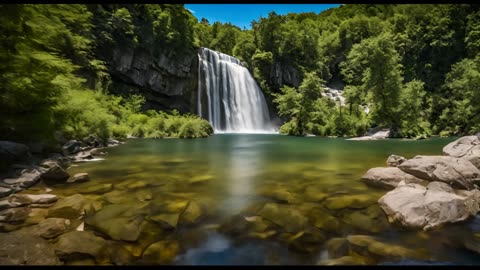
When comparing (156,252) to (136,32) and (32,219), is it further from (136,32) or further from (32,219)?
(136,32)

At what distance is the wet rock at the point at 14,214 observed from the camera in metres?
5.37

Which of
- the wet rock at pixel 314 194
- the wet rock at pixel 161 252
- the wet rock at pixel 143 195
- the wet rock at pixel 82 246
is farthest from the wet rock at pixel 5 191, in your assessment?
the wet rock at pixel 314 194

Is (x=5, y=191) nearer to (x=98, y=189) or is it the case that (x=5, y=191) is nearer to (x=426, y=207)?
(x=98, y=189)

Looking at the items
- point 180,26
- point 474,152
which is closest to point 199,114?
point 180,26

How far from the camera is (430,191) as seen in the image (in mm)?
6168

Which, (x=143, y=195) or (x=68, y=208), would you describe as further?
(x=143, y=195)

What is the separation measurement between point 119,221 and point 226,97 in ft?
130

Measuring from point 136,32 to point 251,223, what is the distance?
132ft

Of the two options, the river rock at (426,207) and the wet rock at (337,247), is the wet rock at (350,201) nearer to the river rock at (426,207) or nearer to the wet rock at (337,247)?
the river rock at (426,207)

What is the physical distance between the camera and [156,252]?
4.29 metres

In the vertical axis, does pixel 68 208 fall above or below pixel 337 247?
above

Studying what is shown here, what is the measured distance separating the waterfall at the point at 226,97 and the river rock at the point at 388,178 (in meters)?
35.2

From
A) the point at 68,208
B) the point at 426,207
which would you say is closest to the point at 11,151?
the point at 68,208

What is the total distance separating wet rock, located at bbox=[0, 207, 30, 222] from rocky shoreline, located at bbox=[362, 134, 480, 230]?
7053 millimetres
